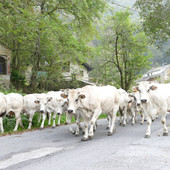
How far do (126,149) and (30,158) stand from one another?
2.61 meters

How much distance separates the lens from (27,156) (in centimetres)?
624

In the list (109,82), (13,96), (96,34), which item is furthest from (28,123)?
(109,82)

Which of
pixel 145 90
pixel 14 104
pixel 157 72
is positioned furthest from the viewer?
pixel 157 72

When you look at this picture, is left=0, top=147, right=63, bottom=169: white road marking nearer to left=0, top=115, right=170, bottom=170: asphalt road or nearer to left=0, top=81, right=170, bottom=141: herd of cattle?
left=0, top=115, right=170, bottom=170: asphalt road

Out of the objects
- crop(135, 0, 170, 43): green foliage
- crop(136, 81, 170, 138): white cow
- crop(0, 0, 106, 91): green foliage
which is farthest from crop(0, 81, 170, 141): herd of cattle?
crop(135, 0, 170, 43): green foliage

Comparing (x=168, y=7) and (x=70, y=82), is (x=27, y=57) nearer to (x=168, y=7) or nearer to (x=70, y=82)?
(x=70, y=82)

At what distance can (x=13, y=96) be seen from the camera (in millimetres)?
11602

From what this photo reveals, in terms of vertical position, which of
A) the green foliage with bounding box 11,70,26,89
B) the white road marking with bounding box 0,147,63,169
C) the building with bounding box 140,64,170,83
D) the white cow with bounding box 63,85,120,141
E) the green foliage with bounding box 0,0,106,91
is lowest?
the white road marking with bounding box 0,147,63,169

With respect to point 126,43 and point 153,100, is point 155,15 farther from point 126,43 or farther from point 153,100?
point 153,100

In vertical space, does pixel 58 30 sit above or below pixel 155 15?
below

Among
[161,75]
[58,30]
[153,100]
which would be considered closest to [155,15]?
[58,30]

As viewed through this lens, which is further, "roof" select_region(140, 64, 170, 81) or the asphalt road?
"roof" select_region(140, 64, 170, 81)

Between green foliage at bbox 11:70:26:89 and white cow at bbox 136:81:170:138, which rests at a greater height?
green foliage at bbox 11:70:26:89

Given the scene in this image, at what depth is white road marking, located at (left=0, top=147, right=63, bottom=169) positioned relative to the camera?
566 cm
